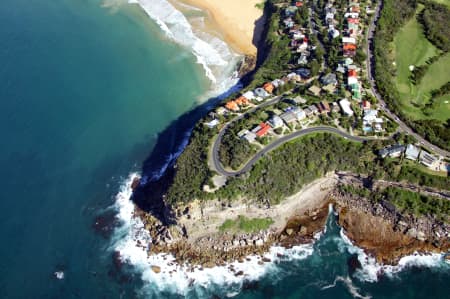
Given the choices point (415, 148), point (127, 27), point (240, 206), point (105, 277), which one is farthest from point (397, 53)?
point (105, 277)

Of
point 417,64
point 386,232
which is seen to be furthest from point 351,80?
point 386,232

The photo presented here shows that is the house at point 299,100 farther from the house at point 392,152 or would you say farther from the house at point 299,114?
the house at point 392,152

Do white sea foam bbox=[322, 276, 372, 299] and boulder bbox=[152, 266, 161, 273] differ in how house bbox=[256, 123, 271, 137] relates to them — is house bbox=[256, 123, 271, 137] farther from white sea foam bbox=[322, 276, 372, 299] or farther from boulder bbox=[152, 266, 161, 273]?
boulder bbox=[152, 266, 161, 273]

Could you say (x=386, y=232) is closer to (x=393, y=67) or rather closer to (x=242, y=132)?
(x=242, y=132)

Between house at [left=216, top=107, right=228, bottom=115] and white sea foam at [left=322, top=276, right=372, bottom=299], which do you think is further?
house at [left=216, top=107, right=228, bottom=115]

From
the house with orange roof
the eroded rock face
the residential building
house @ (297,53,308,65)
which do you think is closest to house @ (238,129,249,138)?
the residential building

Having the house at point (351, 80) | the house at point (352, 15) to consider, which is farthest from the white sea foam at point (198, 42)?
the house at point (352, 15)

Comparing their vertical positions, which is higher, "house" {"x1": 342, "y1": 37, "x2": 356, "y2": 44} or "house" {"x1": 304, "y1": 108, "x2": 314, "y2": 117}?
"house" {"x1": 342, "y1": 37, "x2": 356, "y2": 44}
